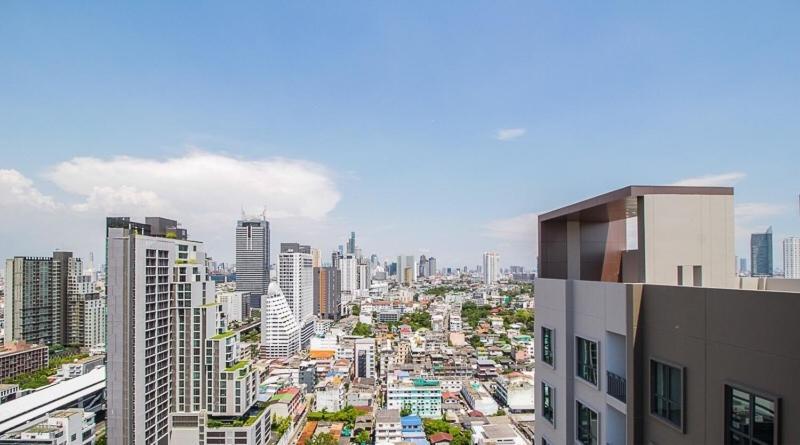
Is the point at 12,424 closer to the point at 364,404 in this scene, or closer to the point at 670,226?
the point at 364,404

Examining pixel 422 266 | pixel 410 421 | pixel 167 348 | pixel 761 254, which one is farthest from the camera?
pixel 422 266

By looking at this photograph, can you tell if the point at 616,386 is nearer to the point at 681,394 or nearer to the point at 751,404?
the point at 681,394

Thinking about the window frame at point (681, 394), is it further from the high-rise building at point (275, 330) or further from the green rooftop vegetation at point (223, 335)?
the high-rise building at point (275, 330)

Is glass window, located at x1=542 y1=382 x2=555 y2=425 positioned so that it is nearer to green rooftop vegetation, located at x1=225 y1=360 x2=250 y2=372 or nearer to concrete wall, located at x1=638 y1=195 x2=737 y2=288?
concrete wall, located at x1=638 y1=195 x2=737 y2=288

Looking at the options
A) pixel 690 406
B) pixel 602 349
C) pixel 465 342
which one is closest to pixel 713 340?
pixel 690 406

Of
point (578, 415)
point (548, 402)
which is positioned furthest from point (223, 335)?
point (578, 415)

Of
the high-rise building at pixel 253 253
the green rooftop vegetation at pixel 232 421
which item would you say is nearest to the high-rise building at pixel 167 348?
the green rooftop vegetation at pixel 232 421
